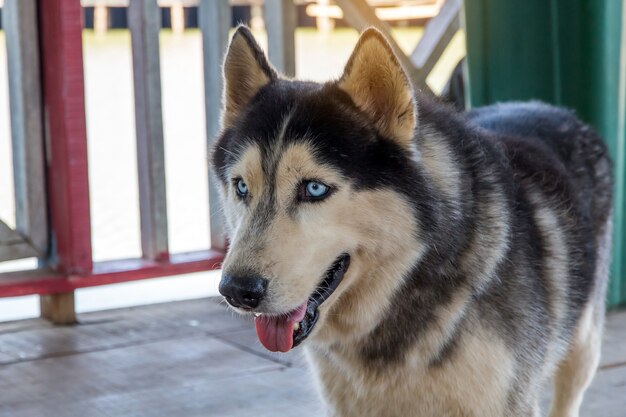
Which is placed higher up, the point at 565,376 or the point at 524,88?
the point at 524,88

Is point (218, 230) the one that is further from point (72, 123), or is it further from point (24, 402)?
point (24, 402)

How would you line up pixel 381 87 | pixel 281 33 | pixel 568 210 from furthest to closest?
1. pixel 281 33
2. pixel 568 210
3. pixel 381 87

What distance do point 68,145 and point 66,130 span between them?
8 centimetres

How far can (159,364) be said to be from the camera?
175 inches

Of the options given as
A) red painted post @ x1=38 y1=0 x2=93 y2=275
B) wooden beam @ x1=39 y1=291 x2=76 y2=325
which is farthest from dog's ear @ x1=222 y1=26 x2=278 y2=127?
wooden beam @ x1=39 y1=291 x2=76 y2=325

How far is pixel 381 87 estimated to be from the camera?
8.57 ft

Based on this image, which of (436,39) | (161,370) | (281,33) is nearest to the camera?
(161,370)

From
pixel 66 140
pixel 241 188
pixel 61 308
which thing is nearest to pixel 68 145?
pixel 66 140

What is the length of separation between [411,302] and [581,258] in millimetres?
822

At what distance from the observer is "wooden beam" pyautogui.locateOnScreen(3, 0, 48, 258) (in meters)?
4.98

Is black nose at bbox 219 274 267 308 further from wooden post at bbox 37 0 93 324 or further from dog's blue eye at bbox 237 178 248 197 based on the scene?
wooden post at bbox 37 0 93 324

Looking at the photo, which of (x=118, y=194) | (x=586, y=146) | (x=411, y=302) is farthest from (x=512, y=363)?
(x=118, y=194)

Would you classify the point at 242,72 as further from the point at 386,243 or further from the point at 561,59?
the point at 561,59

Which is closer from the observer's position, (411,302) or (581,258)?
(411,302)
